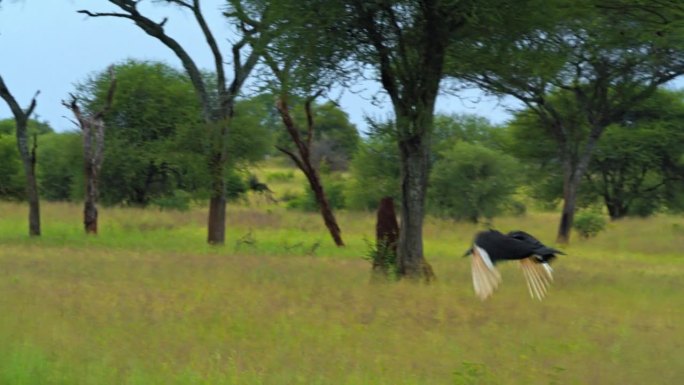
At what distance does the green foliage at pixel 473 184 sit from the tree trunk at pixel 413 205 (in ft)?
88.4

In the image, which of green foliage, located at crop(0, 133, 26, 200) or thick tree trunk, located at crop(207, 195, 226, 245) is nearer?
thick tree trunk, located at crop(207, 195, 226, 245)

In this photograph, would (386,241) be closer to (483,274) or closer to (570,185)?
(483,274)


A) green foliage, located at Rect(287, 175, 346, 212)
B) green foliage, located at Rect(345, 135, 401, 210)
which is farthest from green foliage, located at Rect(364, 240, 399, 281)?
green foliage, located at Rect(287, 175, 346, 212)

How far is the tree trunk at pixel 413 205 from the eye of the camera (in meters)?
14.8

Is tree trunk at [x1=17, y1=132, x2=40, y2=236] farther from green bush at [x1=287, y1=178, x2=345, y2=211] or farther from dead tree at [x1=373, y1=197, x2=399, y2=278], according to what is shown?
green bush at [x1=287, y1=178, x2=345, y2=211]

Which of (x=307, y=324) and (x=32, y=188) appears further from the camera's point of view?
(x=32, y=188)

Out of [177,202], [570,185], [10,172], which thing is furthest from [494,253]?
[10,172]

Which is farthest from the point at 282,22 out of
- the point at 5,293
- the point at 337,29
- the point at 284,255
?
the point at 284,255

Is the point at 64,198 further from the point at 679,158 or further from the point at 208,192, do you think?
the point at 679,158

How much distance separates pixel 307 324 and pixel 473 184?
32.9 m

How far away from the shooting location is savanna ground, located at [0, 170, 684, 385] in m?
7.54

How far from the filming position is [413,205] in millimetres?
14977

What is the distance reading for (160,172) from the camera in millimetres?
40094

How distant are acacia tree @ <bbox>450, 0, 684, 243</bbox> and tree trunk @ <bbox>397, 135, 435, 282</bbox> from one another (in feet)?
6.46
